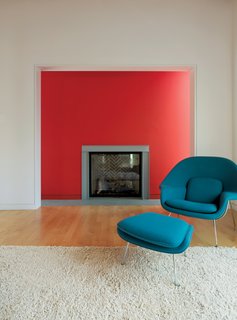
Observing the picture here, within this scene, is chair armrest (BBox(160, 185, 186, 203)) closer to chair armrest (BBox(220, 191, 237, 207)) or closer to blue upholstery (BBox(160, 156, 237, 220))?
blue upholstery (BBox(160, 156, 237, 220))

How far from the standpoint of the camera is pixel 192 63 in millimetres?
3721

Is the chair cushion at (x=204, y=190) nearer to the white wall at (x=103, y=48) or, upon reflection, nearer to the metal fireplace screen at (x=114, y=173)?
the white wall at (x=103, y=48)

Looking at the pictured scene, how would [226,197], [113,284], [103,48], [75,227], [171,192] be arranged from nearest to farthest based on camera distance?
[113,284] < [226,197] < [171,192] < [75,227] < [103,48]

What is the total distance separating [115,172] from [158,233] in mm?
3030

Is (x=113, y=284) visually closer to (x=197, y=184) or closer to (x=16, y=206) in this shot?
(x=197, y=184)

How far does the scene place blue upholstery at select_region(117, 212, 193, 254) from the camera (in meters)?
1.59

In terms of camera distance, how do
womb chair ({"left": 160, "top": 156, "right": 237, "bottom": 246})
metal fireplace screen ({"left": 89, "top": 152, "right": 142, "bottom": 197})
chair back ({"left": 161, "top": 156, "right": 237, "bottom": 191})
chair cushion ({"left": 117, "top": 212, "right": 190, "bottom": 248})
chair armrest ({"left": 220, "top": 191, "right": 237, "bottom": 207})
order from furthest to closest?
metal fireplace screen ({"left": 89, "top": 152, "right": 142, "bottom": 197}), chair back ({"left": 161, "top": 156, "right": 237, "bottom": 191}), womb chair ({"left": 160, "top": 156, "right": 237, "bottom": 246}), chair armrest ({"left": 220, "top": 191, "right": 237, "bottom": 207}), chair cushion ({"left": 117, "top": 212, "right": 190, "bottom": 248})

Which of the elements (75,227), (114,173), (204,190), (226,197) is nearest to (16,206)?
(75,227)

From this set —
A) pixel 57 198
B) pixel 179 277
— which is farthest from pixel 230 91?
pixel 57 198

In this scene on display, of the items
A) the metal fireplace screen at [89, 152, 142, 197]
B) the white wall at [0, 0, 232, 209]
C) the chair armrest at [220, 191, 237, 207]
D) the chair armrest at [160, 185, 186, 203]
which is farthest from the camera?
the metal fireplace screen at [89, 152, 142, 197]

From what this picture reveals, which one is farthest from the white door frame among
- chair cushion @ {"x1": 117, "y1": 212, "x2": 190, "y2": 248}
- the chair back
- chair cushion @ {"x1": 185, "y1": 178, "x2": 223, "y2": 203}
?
chair cushion @ {"x1": 117, "y1": 212, "x2": 190, "y2": 248}

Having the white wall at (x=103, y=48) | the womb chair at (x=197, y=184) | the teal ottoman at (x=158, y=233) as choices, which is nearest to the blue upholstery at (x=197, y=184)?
the womb chair at (x=197, y=184)

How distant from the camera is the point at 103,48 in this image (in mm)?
3688

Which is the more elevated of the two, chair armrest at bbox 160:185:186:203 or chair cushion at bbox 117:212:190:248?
chair armrest at bbox 160:185:186:203
